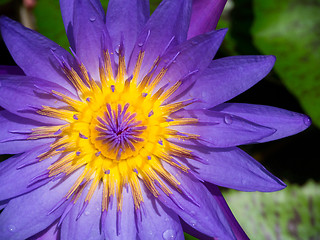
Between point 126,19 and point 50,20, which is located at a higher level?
point 50,20

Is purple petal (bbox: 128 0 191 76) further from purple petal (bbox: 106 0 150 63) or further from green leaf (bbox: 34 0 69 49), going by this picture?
green leaf (bbox: 34 0 69 49)

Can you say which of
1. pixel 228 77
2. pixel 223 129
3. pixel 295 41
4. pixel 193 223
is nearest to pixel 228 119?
pixel 223 129

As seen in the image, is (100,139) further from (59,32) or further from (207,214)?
(59,32)

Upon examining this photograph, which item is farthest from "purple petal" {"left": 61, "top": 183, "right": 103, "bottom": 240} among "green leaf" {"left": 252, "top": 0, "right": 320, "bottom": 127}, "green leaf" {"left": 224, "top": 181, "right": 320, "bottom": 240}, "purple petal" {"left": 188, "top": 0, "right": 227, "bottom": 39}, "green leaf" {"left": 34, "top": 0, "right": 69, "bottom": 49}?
"green leaf" {"left": 252, "top": 0, "right": 320, "bottom": 127}

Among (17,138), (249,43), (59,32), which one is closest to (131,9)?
(17,138)

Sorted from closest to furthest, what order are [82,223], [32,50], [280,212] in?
[32,50]
[82,223]
[280,212]

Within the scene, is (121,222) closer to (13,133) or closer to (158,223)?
(158,223)

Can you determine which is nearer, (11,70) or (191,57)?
(191,57)
